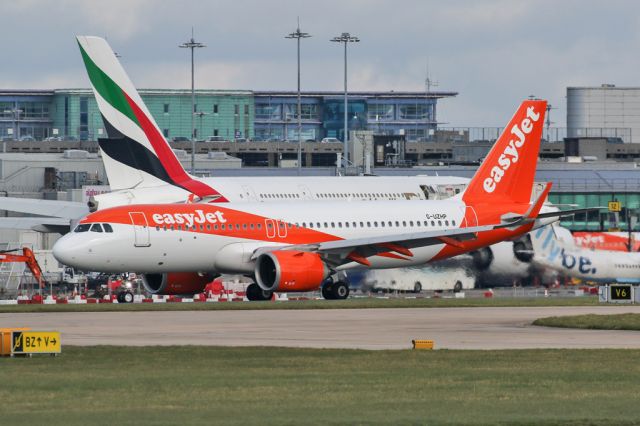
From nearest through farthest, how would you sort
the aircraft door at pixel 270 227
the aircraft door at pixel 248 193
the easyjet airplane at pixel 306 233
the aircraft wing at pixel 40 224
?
the easyjet airplane at pixel 306 233
the aircraft door at pixel 270 227
the aircraft door at pixel 248 193
the aircraft wing at pixel 40 224

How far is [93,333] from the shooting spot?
4203 cm

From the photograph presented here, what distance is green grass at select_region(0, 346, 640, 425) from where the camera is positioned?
78.5ft

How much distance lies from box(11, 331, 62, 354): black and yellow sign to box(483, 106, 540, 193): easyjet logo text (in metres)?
37.6

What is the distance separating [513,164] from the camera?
231 ft

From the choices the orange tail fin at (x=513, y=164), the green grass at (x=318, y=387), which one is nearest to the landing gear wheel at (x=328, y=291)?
the orange tail fin at (x=513, y=164)

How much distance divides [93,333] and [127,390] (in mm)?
15051

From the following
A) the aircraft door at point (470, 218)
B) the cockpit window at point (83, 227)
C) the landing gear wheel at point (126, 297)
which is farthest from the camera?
the landing gear wheel at point (126, 297)

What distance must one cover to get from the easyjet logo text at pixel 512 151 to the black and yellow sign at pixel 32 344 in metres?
37.6

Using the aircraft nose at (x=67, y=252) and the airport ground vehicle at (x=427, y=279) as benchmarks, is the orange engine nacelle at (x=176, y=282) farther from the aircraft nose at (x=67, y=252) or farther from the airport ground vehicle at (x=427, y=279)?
the airport ground vehicle at (x=427, y=279)

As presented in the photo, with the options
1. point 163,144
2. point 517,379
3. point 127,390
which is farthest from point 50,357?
point 163,144

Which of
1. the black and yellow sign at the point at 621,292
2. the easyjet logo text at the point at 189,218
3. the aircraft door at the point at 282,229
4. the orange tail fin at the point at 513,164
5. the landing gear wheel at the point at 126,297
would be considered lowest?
the landing gear wheel at the point at 126,297

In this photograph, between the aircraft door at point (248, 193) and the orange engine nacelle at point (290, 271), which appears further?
the aircraft door at point (248, 193)

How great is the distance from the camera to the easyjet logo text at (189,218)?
6034 cm

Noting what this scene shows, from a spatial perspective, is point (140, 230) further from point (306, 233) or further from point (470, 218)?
point (470, 218)
